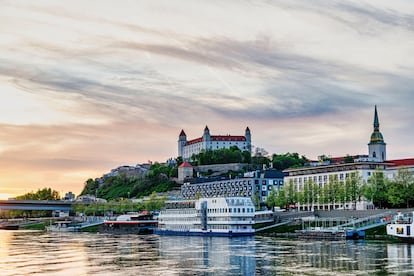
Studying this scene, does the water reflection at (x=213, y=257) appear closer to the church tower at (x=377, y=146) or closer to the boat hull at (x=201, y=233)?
the boat hull at (x=201, y=233)

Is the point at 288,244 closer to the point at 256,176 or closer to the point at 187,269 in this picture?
the point at 187,269

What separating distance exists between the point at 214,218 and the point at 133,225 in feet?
108

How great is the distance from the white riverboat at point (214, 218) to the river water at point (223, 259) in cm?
2026

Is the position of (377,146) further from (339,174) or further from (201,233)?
(201,233)

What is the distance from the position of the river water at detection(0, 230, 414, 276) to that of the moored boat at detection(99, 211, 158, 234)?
48793mm

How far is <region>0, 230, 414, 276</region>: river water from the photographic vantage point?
60.6m

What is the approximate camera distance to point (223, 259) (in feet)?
233

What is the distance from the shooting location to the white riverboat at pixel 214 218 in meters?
114

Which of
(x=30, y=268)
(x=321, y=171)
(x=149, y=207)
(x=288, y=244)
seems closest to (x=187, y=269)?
(x=30, y=268)

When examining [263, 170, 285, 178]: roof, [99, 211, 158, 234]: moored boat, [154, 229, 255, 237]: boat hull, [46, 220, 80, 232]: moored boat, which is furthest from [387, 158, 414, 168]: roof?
[46, 220, 80, 232]: moored boat

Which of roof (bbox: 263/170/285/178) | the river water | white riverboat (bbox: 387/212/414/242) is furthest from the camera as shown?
roof (bbox: 263/170/285/178)

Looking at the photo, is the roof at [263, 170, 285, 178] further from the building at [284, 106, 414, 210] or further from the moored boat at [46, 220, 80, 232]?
the moored boat at [46, 220, 80, 232]

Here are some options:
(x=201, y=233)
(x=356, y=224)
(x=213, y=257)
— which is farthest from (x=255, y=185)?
(x=213, y=257)

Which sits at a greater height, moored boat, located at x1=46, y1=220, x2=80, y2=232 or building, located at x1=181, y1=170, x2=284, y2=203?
building, located at x1=181, y1=170, x2=284, y2=203
